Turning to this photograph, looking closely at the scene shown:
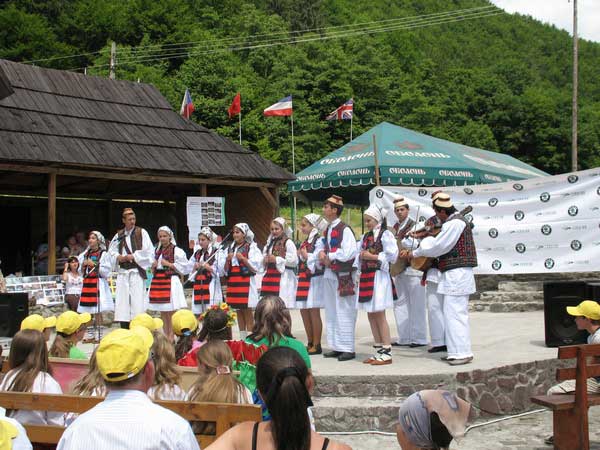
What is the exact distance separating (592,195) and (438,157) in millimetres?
6190

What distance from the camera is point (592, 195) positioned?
12203 mm

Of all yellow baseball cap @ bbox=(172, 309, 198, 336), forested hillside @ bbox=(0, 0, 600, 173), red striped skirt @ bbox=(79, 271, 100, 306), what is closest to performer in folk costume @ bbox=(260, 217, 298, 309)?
red striped skirt @ bbox=(79, 271, 100, 306)

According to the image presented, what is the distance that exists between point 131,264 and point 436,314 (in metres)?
4.73

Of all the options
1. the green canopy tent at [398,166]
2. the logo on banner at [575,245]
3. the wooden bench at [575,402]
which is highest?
the green canopy tent at [398,166]

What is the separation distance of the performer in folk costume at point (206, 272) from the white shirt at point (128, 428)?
8.37 metres

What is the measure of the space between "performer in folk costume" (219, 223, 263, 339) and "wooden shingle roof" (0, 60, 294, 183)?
7.02m

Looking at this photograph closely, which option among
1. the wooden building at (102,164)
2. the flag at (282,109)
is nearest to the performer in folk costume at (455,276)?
the wooden building at (102,164)

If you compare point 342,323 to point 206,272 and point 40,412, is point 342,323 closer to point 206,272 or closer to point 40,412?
point 206,272

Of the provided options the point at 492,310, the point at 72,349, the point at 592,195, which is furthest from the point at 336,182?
the point at 72,349

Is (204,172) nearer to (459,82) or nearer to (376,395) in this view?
(376,395)

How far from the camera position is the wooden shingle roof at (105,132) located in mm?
16469

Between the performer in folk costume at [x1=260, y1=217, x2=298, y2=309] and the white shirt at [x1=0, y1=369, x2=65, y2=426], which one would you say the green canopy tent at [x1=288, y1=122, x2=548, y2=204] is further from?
the white shirt at [x1=0, y1=369, x2=65, y2=426]

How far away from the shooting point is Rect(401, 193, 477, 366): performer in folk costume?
7.72 meters

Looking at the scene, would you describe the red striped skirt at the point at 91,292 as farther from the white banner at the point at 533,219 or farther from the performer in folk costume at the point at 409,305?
the white banner at the point at 533,219
